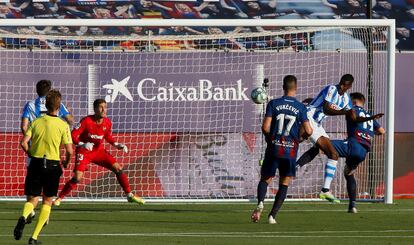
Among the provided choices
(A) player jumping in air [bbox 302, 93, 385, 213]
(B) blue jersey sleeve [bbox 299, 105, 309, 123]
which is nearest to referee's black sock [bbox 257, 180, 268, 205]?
(B) blue jersey sleeve [bbox 299, 105, 309, 123]

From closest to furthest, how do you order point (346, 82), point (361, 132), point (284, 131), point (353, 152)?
point (284, 131) → point (346, 82) → point (353, 152) → point (361, 132)

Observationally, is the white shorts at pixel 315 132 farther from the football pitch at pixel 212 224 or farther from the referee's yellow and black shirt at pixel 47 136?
the referee's yellow and black shirt at pixel 47 136

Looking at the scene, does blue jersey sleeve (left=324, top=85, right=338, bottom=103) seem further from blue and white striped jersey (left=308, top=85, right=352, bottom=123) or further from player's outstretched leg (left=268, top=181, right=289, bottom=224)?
player's outstretched leg (left=268, top=181, right=289, bottom=224)

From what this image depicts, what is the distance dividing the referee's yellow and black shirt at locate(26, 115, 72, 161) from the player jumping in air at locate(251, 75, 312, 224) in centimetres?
330

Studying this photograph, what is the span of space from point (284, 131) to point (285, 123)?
4.4 inches

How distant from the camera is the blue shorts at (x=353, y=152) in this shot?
19.2 m

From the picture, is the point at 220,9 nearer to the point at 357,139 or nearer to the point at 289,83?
the point at 357,139

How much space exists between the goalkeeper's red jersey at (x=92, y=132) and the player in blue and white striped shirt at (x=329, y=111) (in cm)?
340

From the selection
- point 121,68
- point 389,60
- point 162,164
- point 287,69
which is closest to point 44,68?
point 121,68

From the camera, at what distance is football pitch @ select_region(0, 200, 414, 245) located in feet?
45.7

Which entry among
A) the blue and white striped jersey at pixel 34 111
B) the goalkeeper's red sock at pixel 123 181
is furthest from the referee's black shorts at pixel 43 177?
the goalkeeper's red sock at pixel 123 181

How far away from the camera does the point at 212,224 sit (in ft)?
53.8

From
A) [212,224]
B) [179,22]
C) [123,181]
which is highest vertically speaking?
[179,22]

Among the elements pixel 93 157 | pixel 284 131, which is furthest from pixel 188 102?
pixel 284 131
